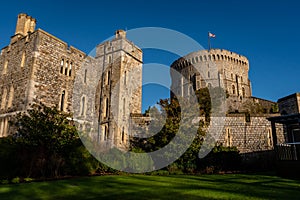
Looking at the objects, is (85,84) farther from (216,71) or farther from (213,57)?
(213,57)

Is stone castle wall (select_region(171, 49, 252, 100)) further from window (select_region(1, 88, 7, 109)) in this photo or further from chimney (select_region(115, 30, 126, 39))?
window (select_region(1, 88, 7, 109))

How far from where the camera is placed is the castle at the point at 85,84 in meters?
17.4

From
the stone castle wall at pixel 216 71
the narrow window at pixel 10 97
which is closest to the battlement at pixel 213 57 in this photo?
the stone castle wall at pixel 216 71

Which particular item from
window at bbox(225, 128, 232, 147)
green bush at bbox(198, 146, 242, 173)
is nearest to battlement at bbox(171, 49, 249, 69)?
window at bbox(225, 128, 232, 147)

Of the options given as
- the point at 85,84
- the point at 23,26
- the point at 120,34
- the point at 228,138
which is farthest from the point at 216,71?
the point at 23,26

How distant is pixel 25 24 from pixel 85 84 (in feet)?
23.5

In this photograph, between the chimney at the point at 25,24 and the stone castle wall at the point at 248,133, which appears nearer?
the stone castle wall at the point at 248,133

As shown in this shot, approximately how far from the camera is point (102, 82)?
72.8ft

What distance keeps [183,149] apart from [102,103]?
9.49m

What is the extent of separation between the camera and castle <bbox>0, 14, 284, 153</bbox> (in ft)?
57.0

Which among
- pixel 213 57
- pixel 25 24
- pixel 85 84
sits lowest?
pixel 85 84

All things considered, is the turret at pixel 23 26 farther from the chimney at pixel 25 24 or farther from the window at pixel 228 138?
the window at pixel 228 138

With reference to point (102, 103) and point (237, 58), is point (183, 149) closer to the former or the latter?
point (102, 103)

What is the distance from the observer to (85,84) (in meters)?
21.5
